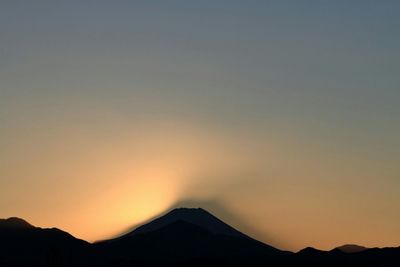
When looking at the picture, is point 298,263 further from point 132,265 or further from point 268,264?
point 132,265

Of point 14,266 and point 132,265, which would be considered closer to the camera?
point 14,266

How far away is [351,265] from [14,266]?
7048 centimetres

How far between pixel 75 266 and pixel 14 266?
12934mm

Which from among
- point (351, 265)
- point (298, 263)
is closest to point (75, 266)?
point (298, 263)

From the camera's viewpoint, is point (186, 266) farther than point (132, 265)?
No

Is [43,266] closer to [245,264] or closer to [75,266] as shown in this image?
[75,266]

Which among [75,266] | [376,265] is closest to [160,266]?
[75,266]

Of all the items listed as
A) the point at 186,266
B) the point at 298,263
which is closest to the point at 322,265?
the point at 298,263

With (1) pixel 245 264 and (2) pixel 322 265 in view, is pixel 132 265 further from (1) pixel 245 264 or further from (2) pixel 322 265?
(2) pixel 322 265

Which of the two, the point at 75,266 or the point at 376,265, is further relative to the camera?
the point at 376,265

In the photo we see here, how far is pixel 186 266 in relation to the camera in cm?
17562

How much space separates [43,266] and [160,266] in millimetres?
24664

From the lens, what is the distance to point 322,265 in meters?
181

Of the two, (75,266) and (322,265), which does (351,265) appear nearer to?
(322,265)
